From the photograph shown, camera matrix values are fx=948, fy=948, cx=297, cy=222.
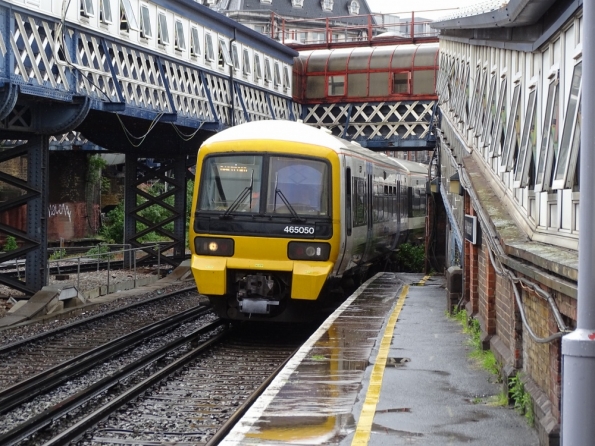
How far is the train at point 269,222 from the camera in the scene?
13.9 metres

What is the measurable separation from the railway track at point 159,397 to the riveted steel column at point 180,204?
12.4 m

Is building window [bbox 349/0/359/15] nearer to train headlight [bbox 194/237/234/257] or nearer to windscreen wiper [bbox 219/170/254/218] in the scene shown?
windscreen wiper [bbox 219/170/254/218]

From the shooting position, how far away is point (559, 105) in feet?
22.5

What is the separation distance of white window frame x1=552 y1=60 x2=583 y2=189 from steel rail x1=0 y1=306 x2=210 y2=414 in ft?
20.2

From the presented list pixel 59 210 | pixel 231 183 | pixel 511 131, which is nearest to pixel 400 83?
pixel 59 210

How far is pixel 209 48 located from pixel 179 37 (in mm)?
2069

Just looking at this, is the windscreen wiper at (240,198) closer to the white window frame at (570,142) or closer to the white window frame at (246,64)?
the white window frame at (570,142)

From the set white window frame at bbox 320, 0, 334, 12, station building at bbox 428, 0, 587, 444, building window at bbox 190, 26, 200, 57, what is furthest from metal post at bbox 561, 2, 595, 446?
white window frame at bbox 320, 0, 334, 12

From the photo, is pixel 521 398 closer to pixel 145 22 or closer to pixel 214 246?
pixel 214 246

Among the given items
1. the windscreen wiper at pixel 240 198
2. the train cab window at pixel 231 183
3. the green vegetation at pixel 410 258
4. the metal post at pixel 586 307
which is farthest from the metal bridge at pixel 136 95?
the metal post at pixel 586 307

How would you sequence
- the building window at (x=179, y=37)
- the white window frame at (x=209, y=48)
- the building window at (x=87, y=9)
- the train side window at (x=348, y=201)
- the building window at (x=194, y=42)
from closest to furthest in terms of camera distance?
the train side window at (x=348, y=201), the building window at (x=87, y=9), the building window at (x=179, y=37), the building window at (x=194, y=42), the white window frame at (x=209, y=48)

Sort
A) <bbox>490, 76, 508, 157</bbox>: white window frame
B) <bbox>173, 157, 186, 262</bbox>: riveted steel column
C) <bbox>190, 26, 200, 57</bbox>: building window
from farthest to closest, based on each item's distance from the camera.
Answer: <bbox>173, 157, 186, 262</bbox>: riveted steel column → <bbox>190, 26, 200, 57</bbox>: building window → <bbox>490, 76, 508, 157</bbox>: white window frame

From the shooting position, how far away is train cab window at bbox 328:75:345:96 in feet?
111

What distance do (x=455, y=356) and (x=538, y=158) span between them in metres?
3.35
